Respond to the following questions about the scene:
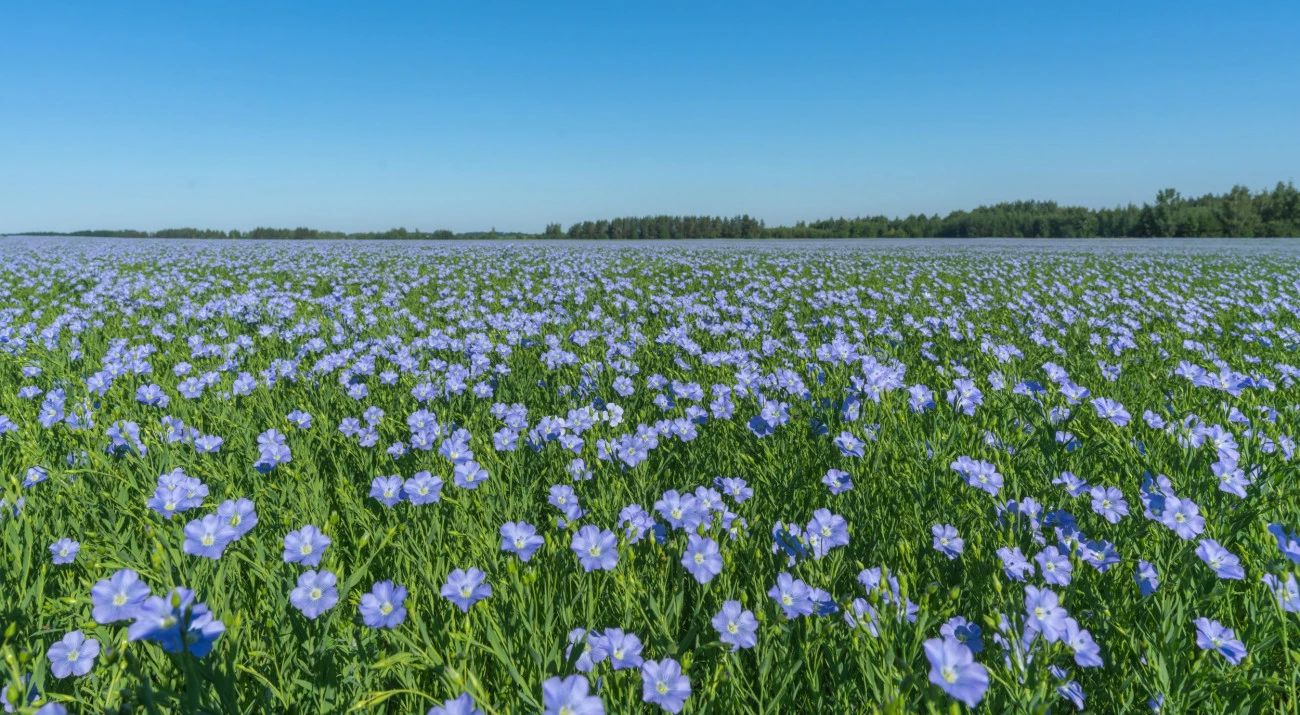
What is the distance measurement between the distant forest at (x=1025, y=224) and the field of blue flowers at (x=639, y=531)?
50015mm

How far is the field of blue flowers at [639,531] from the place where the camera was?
4.37 ft

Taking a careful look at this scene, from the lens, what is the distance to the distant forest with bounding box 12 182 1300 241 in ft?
142

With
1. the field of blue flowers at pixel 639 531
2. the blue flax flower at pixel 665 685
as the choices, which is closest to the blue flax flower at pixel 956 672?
the field of blue flowers at pixel 639 531

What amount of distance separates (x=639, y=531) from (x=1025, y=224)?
59.8 meters

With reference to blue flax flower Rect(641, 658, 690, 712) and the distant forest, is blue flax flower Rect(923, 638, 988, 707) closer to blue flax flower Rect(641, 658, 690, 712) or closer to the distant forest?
blue flax flower Rect(641, 658, 690, 712)

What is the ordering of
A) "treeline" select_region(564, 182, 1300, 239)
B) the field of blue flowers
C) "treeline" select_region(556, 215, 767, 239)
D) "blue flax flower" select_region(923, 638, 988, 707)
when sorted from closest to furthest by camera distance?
1. "blue flax flower" select_region(923, 638, 988, 707)
2. the field of blue flowers
3. "treeline" select_region(564, 182, 1300, 239)
4. "treeline" select_region(556, 215, 767, 239)

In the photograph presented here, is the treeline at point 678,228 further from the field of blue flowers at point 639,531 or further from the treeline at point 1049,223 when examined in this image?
the field of blue flowers at point 639,531

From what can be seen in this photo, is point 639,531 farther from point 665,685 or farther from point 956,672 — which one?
point 956,672

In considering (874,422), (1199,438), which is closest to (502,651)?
(874,422)

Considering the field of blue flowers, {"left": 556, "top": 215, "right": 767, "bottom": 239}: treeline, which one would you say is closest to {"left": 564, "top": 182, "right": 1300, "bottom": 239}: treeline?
{"left": 556, "top": 215, "right": 767, "bottom": 239}: treeline

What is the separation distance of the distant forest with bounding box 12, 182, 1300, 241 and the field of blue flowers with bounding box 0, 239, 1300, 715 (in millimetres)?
50015

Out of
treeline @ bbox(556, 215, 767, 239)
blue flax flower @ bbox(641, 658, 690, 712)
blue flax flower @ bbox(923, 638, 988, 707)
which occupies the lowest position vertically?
blue flax flower @ bbox(641, 658, 690, 712)

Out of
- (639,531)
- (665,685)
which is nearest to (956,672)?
(665,685)

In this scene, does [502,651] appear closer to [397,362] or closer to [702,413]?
[702,413]
